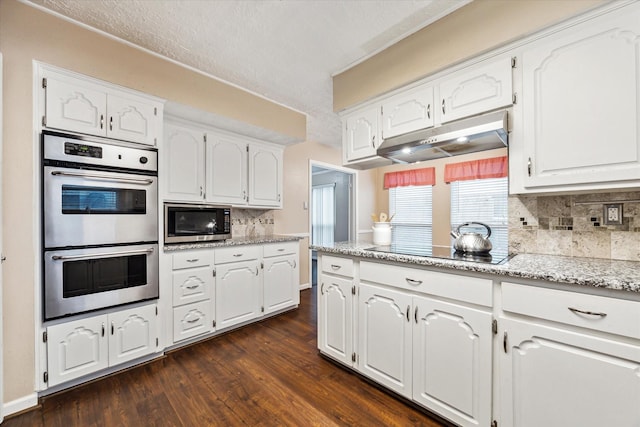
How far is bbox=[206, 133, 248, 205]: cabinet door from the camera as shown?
2.95m

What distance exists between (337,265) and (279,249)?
4.36ft

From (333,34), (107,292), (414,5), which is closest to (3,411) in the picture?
(107,292)

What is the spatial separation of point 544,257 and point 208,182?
294 centimetres

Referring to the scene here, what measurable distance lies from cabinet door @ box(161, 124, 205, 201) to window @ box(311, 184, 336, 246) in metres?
3.35

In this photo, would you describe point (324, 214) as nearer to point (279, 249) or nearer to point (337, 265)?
point (279, 249)

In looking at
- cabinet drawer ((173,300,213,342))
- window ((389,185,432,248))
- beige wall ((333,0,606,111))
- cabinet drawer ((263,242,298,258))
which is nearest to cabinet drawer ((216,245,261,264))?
cabinet drawer ((263,242,298,258))

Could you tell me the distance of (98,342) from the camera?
197cm

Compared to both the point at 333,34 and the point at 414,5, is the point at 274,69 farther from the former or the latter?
the point at 414,5

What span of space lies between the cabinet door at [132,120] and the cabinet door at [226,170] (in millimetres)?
697

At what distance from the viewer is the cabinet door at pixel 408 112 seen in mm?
1938

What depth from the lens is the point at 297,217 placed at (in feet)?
14.3

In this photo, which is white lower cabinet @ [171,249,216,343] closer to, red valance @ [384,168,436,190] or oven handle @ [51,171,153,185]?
oven handle @ [51,171,153,185]

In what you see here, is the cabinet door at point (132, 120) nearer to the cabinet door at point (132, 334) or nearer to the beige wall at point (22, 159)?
the beige wall at point (22, 159)

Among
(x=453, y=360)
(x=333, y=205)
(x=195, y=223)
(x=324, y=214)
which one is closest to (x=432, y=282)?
(x=453, y=360)
